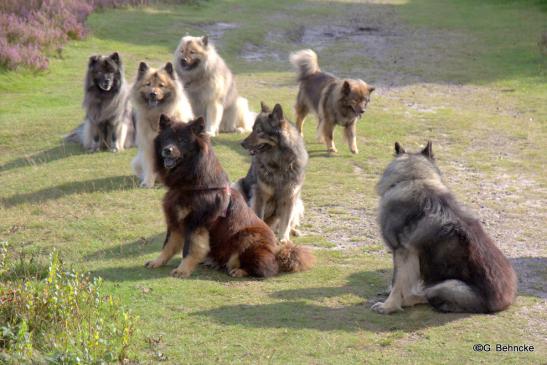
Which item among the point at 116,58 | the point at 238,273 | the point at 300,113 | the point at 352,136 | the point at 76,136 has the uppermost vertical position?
the point at 116,58

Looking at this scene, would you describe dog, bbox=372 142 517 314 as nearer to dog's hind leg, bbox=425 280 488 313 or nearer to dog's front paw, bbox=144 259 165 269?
dog's hind leg, bbox=425 280 488 313

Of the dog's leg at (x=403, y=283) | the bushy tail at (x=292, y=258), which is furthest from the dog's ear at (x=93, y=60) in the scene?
the dog's leg at (x=403, y=283)

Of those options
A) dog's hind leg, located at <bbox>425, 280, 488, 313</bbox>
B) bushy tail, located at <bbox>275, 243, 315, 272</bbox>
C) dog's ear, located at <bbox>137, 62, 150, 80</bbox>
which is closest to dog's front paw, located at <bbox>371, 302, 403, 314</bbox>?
dog's hind leg, located at <bbox>425, 280, 488, 313</bbox>

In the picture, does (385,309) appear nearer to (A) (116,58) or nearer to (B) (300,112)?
(A) (116,58)

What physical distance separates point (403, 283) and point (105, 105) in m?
7.62

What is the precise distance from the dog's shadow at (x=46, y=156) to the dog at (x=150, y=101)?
5.93ft

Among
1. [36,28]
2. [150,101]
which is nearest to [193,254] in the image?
[150,101]

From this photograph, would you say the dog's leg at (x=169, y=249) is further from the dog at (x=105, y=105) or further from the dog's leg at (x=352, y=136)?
the dog's leg at (x=352, y=136)

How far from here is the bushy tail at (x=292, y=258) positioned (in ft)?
25.7

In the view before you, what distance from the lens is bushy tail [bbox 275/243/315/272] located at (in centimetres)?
784

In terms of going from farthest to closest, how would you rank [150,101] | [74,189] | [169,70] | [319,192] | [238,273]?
[169,70] < [150,101] < [319,192] < [74,189] < [238,273]

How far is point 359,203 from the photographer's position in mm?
10547

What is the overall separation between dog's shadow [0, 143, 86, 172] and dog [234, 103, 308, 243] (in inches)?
190

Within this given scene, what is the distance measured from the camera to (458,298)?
659cm
